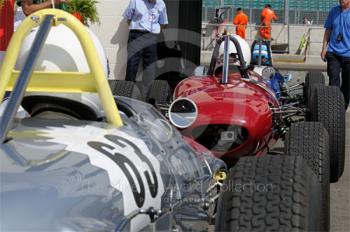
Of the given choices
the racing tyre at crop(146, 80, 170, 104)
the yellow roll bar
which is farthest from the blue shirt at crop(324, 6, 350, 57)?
the yellow roll bar

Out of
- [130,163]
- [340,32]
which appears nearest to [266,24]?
[340,32]

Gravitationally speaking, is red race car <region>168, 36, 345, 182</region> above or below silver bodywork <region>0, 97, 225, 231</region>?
below

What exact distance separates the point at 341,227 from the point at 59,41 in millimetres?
2496

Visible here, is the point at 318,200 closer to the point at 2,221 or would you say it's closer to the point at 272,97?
the point at 2,221

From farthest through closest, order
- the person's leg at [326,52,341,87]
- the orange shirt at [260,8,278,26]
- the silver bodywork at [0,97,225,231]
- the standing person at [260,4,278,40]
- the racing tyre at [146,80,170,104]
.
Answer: the orange shirt at [260,8,278,26] → the standing person at [260,4,278,40] → the person's leg at [326,52,341,87] → the racing tyre at [146,80,170,104] → the silver bodywork at [0,97,225,231]

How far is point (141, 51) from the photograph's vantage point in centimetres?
919

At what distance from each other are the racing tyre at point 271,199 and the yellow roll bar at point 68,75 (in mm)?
566

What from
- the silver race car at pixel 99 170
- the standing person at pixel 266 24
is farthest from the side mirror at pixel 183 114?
the standing person at pixel 266 24

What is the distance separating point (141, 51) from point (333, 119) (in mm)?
4228

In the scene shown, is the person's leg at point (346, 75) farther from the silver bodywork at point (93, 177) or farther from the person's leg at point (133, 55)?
the silver bodywork at point (93, 177)

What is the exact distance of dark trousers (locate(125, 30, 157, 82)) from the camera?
29.8 feet

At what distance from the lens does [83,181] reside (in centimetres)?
216

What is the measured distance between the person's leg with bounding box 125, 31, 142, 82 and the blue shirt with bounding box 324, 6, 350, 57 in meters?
2.58

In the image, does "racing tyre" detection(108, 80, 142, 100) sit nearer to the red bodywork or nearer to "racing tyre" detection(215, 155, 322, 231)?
the red bodywork
